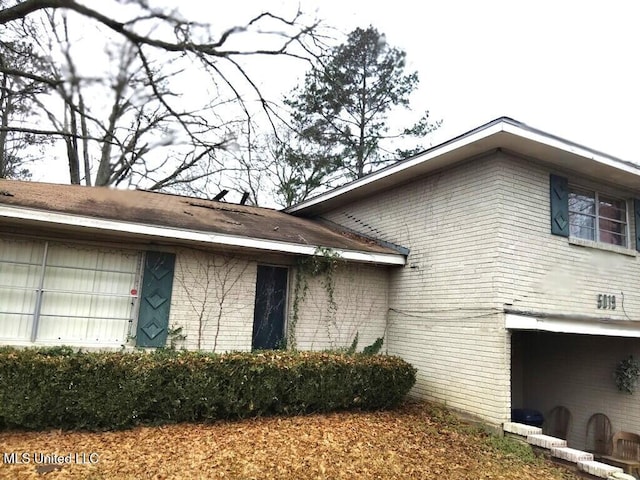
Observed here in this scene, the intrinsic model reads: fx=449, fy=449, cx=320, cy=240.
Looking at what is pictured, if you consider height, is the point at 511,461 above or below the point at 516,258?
below

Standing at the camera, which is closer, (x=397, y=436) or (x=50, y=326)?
(x=397, y=436)

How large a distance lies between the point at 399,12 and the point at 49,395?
8.01m

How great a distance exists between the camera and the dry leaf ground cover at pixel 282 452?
493 centimetres

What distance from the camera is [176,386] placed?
6332 millimetres

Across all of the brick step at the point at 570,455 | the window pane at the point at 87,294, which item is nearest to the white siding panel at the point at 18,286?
the window pane at the point at 87,294

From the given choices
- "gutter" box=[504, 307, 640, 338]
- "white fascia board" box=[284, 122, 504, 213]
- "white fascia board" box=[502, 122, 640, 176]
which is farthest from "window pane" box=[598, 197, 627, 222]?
"white fascia board" box=[284, 122, 504, 213]

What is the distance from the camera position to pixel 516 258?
763cm

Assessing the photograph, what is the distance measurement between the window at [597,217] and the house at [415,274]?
3 centimetres

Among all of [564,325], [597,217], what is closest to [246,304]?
[564,325]

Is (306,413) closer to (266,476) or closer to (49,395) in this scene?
(266,476)

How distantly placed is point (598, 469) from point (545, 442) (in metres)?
0.73

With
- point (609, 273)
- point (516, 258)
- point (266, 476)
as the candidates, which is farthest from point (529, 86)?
point (266, 476)

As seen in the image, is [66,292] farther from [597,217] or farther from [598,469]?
[597,217]

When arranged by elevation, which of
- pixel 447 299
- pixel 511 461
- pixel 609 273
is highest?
pixel 609 273
